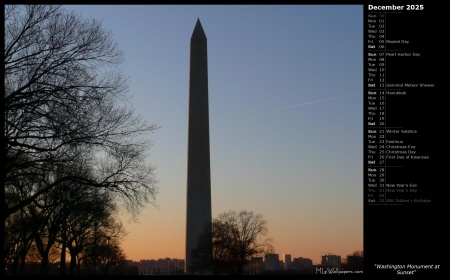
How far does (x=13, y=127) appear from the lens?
101 feet

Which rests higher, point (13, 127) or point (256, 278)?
point (13, 127)

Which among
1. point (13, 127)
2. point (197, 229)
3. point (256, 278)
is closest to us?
point (256, 278)
